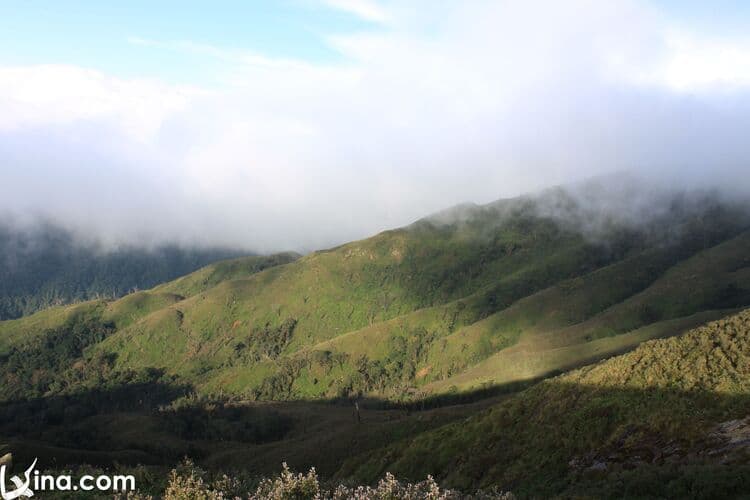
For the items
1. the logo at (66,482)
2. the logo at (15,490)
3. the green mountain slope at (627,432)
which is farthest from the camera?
the green mountain slope at (627,432)

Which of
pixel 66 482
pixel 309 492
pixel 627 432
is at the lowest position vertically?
pixel 627 432

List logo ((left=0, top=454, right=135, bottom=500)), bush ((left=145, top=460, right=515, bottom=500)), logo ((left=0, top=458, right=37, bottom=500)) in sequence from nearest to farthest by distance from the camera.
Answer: bush ((left=145, top=460, right=515, bottom=500)), logo ((left=0, top=458, right=37, bottom=500)), logo ((left=0, top=454, right=135, bottom=500))

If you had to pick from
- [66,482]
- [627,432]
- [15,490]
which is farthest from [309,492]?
[627,432]

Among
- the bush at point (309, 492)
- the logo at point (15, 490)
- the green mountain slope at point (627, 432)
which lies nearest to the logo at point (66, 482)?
the logo at point (15, 490)

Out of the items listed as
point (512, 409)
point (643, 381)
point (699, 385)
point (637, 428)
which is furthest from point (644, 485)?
point (512, 409)

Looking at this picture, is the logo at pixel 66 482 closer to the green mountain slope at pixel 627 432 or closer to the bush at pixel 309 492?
the bush at pixel 309 492

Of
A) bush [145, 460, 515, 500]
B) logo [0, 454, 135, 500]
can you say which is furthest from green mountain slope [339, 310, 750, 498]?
logo [0, 454, 135, 500]

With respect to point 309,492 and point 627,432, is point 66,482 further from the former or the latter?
point 627,432

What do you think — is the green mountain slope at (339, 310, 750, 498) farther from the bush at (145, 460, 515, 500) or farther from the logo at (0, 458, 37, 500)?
the logo at (0, 458, 37, 500)

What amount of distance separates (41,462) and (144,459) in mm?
41292

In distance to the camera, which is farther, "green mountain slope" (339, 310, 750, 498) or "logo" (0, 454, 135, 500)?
"green mountain slope" (339, 310, 750, 498)

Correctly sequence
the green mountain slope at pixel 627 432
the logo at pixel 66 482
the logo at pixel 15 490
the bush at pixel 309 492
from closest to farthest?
the bush at pixel 309 492 < the logo at pixel 15 490 < the logo at pixel 66 482 < the green mountain slope at pixel 627 432

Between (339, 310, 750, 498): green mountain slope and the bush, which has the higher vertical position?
the bush

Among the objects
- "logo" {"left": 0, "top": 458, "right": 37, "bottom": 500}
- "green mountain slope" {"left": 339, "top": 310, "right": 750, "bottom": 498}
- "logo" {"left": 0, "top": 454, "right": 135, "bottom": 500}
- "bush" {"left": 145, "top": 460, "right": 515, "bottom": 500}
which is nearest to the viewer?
"bush" {"left": 145, "top": 460, "right": 515, "bottom": 500}
